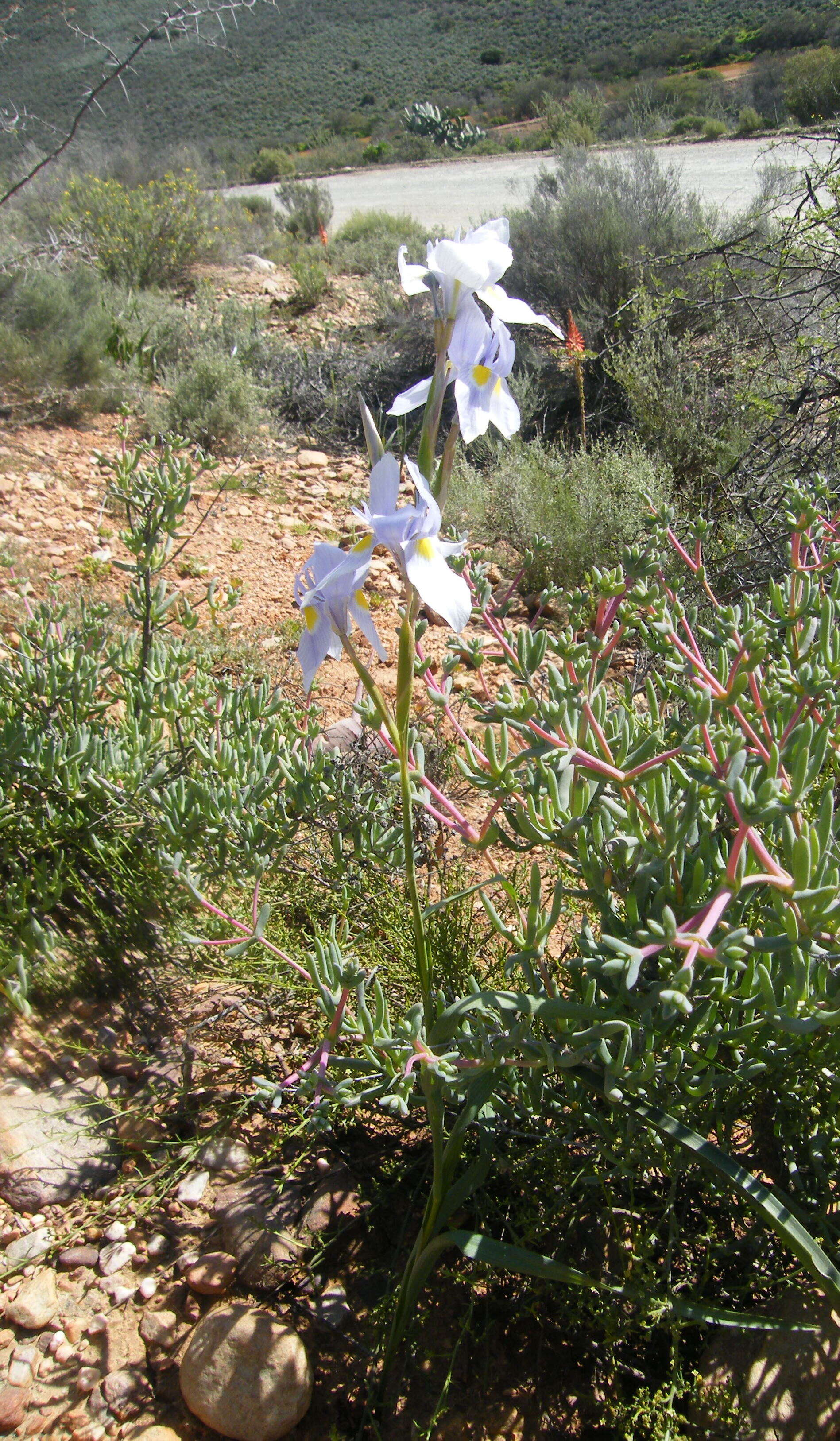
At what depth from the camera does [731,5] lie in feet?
94.3

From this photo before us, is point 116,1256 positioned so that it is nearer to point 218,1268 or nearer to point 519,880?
point 218,1268

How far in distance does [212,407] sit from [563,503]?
106 inches

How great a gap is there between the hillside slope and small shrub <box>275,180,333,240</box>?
16416 mm

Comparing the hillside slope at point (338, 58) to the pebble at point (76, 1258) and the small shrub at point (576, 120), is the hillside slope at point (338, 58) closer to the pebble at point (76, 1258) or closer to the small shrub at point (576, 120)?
the small shrub at point (576, 120)

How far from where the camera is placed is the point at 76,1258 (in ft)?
5.74

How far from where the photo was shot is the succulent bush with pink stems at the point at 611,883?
1.10 meters

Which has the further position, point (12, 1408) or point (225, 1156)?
point (225, 1156)

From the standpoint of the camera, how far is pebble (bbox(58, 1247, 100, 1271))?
1.75 m

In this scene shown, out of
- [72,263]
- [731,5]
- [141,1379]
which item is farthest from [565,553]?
[731,5]

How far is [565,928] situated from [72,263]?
809 centimetres

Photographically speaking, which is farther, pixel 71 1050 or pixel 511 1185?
pixel 71 1050

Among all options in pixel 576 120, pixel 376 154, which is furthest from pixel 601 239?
pixel 376 154

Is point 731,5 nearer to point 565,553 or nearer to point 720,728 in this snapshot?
point 565,553

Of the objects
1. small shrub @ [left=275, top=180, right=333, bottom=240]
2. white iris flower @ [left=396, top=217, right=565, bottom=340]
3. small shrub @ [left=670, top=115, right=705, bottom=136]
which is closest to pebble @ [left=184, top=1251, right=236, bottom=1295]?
white iris flower @ [left=396, top=217, right=565, bottom=340]
